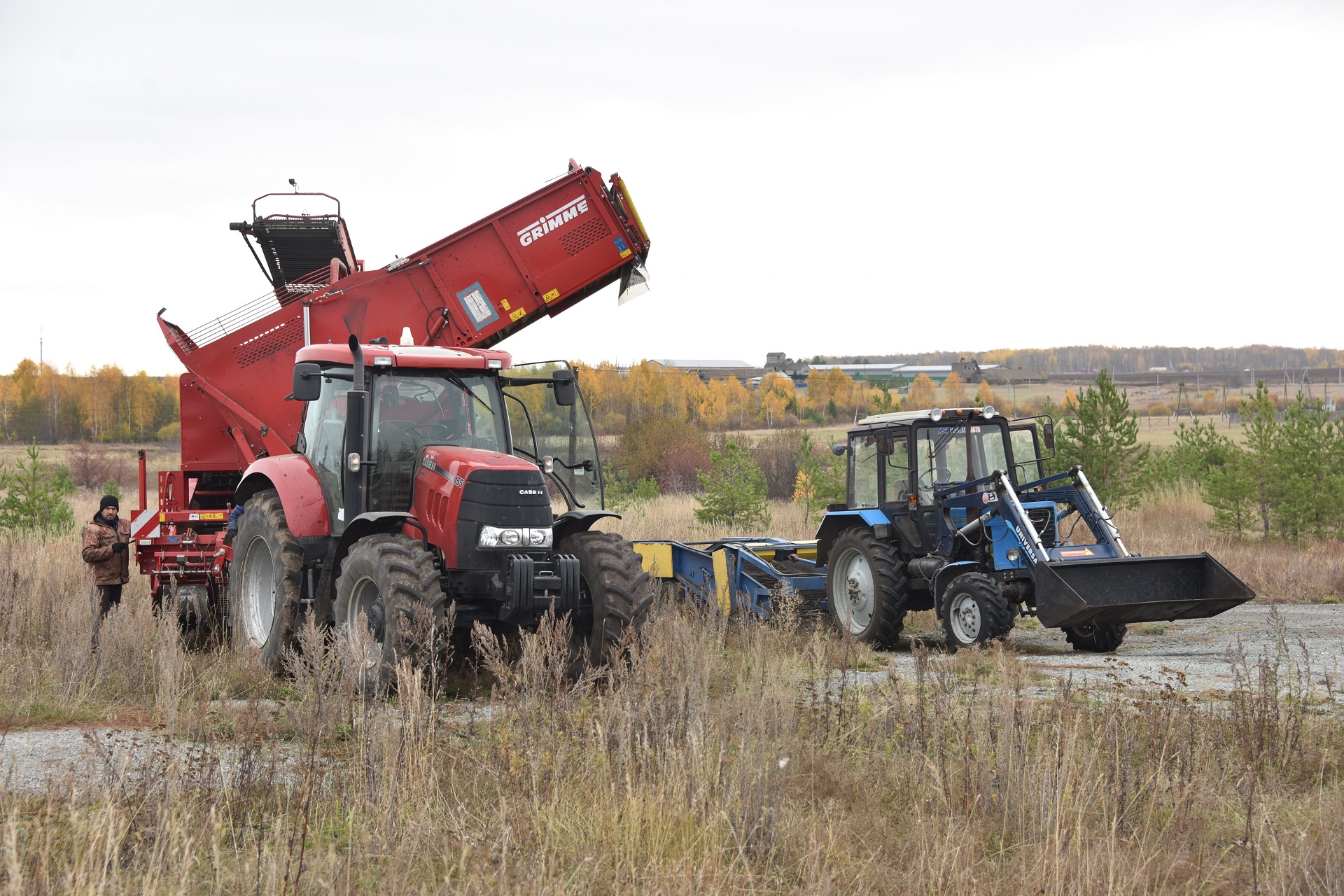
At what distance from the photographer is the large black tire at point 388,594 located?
22.5 feet

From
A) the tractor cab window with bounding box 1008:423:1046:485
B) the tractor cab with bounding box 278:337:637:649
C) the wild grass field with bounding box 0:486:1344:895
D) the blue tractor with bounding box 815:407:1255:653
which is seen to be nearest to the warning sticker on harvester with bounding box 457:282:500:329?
the tractor cab with bounding box 278:337:637:649

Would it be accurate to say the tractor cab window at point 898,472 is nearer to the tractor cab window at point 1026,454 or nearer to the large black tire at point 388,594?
the tractor cab window at point 1026,454

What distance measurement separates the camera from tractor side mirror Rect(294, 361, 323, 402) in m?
7.87

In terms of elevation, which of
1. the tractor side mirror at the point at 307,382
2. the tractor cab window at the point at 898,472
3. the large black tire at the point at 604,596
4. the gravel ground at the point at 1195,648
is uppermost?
the tractor side mirror at the point at 307,382

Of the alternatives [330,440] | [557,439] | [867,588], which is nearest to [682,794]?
[557,439]

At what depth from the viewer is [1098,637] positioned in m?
10.8

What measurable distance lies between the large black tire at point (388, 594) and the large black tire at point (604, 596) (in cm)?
108

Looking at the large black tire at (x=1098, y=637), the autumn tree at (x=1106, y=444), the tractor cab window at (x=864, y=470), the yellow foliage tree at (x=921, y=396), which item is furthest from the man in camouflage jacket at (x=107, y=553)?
the yellow foliage tree at (x=921, y=396)

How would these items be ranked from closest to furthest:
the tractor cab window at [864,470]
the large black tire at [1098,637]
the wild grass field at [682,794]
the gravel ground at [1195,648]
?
the wild grass field at [682,794], the gravel ground at [1195,648], the large black tire at [1098,637], the tractor cab window at [864,470]

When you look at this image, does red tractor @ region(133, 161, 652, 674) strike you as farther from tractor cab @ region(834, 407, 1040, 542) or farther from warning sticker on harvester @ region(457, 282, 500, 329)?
tractor cab @ region(834, 407, 1040, 542)

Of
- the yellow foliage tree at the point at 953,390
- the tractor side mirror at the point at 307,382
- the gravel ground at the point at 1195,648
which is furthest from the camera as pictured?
the yellow foliage tree at the point at 953,390

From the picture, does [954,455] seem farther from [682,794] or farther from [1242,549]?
[1242,549]

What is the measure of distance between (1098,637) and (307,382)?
767cm

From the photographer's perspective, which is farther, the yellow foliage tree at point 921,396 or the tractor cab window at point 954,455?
the yellow foliage tree at point 921,396
